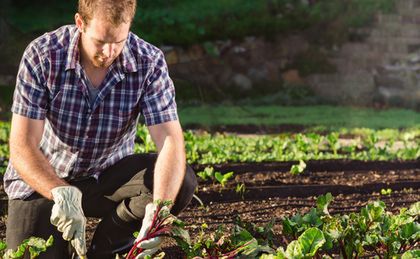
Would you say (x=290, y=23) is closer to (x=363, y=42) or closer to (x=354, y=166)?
(x=363, y=42)

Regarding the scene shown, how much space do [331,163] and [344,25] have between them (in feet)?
21.3

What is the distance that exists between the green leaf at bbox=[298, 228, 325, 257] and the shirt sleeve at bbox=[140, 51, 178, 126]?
0.94m

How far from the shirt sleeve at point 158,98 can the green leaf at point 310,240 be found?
94 centimetres

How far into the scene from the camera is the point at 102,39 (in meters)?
3.70

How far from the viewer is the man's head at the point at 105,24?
12.0ft

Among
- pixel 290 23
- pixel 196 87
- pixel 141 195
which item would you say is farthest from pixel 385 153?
pixel 290 23

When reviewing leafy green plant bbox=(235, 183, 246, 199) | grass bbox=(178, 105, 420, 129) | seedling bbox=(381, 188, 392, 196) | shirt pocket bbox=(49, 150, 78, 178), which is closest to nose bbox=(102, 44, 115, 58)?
shirt pocket bbox=(49, 150, 78, 178)

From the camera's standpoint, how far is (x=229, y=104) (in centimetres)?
1173

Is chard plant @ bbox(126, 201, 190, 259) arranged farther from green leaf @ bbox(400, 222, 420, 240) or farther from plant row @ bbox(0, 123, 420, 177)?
plant row @ bbox(0, 123, 420, 177)

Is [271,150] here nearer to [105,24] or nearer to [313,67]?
[105,24]

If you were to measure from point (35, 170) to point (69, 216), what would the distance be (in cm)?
28

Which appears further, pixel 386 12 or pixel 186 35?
pixel 386 12

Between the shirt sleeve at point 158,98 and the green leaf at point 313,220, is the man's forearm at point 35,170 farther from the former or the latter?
the green leaf at point 313,220

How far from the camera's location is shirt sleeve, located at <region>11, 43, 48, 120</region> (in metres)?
3.90
